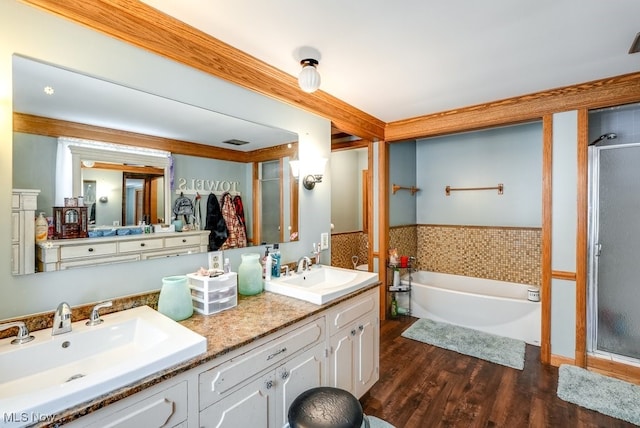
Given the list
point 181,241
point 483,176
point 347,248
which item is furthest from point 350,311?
point 483,176

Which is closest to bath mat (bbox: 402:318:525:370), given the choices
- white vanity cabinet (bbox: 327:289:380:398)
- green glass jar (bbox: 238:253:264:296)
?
white vanity cabinet (bbox: 327:289:380:398)

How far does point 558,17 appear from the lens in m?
1.58

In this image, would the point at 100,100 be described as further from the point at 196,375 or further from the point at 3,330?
the point at 196,375

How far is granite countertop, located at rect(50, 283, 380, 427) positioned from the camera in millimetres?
861

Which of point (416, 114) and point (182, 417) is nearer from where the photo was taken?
point (182, 417)

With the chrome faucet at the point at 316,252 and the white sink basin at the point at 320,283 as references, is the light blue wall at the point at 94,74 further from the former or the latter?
the chrome faucet at the point at 316,252

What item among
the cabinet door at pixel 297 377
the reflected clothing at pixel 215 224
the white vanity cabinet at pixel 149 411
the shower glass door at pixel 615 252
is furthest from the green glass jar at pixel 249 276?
the shower glass door at pixel 615 252

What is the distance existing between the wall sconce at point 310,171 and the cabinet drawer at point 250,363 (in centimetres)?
120

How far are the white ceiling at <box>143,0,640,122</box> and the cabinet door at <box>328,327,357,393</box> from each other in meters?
1.78

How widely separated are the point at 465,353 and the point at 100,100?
11.1 ft

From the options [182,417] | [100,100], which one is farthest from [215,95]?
[182,417]

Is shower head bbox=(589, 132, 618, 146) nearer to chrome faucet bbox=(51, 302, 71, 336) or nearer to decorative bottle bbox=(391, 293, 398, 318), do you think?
decorative bottle bbox=(391, 293, 398, 318)

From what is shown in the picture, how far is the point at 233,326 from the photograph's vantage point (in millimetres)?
1374

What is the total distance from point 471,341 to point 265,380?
2569mm
